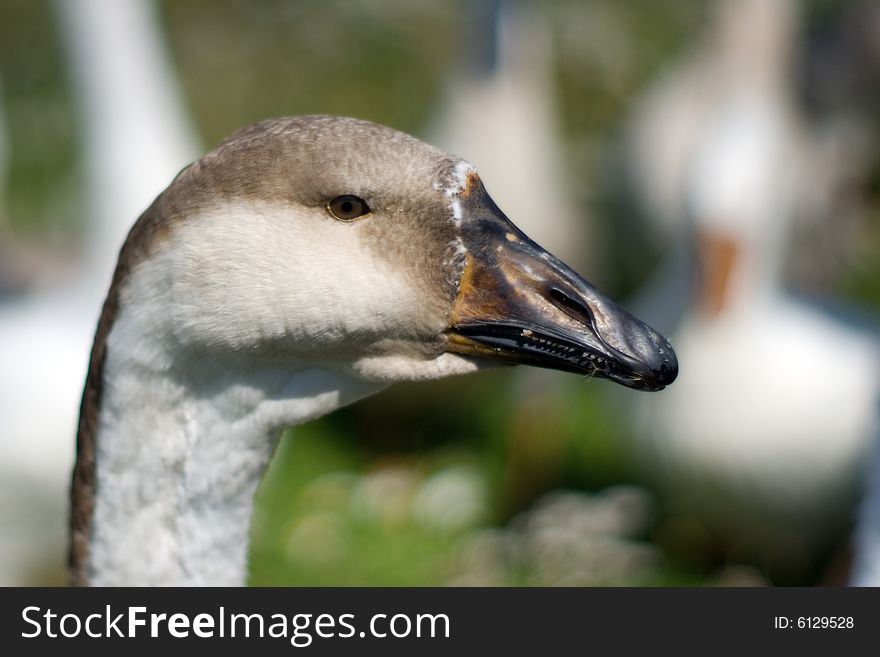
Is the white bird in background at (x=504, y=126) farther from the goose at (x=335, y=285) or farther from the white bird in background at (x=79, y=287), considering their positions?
the goose at (x=335, y=285)

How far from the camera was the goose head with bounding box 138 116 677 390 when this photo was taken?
163cm

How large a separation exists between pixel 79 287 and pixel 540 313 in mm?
2748

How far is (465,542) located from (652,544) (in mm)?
738

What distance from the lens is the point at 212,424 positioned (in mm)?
1771

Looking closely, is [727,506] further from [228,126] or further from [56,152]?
[56,152]

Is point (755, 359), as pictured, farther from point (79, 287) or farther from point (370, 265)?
point (370, 265)

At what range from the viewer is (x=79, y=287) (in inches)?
156

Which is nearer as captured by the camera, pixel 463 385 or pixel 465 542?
pixel 465 542

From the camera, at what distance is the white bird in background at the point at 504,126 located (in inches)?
189

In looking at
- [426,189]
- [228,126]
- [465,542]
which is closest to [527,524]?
[465,542]

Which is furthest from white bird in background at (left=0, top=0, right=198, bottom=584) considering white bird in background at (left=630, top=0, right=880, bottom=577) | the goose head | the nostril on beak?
the nostril on beak

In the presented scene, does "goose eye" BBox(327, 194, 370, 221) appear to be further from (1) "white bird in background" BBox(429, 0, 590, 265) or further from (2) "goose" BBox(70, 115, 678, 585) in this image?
(1) "white bird in background" BBox(429, 0, 590, 265)

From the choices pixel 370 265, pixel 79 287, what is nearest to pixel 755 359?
pixel 79 287
